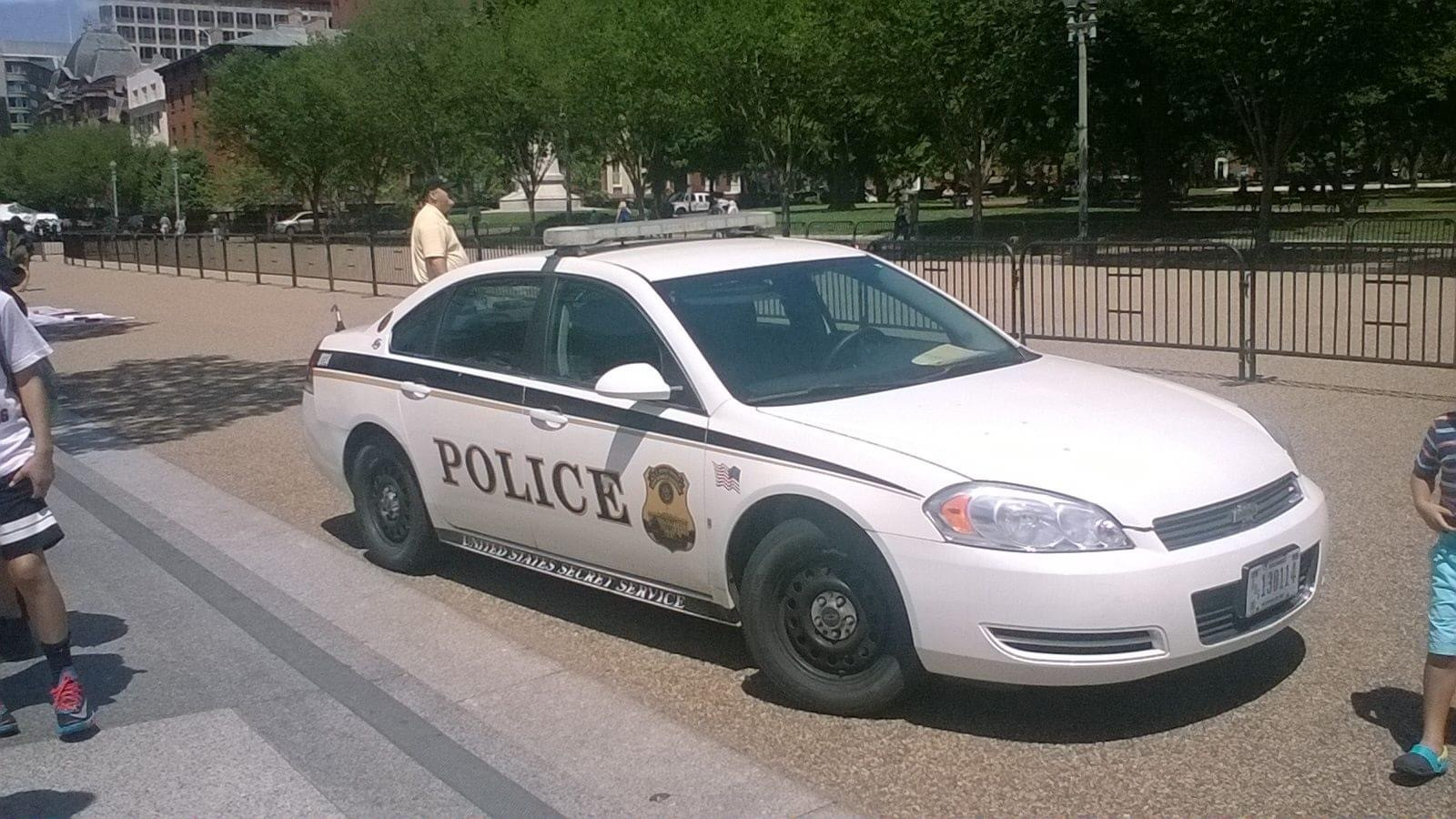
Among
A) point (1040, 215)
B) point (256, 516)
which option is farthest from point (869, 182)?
point (256, 516)

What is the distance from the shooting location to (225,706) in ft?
19.3

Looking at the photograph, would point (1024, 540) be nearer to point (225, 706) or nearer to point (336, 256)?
point (225, 706)

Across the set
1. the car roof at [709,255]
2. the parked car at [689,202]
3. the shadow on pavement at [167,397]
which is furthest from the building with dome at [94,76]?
the car roof at [709,255]

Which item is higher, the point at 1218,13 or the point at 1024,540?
the point at 1218,13

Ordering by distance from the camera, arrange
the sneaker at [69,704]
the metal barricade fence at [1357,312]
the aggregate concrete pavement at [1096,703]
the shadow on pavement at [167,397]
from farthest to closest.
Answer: the metal barricade fence at [1357,312] < the shadow on pavement at [167,397] < the sneaker at [69,704] < the aggregate concrete pavement at [1096,703]

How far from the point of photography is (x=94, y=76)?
171m

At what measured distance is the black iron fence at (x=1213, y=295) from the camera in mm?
13711

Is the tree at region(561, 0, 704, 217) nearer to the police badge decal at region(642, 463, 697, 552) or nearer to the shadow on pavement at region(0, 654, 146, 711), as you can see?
the shadow on pavement at region(0, 654, 146, 711)

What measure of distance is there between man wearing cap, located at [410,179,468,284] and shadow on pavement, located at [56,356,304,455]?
1.97 m

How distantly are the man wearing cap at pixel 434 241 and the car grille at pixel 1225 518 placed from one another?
8.73 metres

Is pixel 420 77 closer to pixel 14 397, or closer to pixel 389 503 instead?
pixel 389 503

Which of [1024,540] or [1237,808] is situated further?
Result: [1024,540]

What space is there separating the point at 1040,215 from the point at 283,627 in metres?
51.4

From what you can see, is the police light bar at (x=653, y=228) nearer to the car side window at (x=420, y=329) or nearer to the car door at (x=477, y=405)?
the car door at (x=477, y=405)
